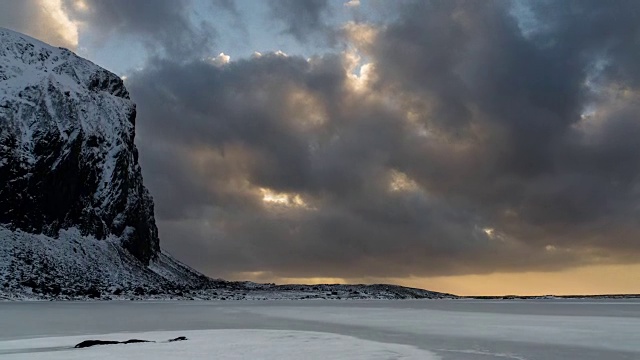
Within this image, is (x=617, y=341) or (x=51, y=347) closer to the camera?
(x=51, y=347)

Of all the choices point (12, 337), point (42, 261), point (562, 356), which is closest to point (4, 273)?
point (42, 261)

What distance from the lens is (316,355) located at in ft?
89.0

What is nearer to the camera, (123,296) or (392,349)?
(392,349)

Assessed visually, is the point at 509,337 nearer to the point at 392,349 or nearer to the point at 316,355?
the point at 392,349

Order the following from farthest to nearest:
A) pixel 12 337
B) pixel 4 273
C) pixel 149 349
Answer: pixel 4 273, pixel 12 337, pixel 149 349

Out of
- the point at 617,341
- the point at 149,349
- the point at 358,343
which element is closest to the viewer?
the point at 149,349

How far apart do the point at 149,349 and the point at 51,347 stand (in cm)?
598

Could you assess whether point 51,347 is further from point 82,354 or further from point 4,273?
point 4,273

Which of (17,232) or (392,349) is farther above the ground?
(17,232)

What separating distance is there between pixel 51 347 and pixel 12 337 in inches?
353

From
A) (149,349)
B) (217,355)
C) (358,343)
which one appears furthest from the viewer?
(358,343)

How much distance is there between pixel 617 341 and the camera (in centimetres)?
3609

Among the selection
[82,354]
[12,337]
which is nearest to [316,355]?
[82,354]

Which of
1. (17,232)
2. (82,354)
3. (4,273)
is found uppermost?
(17,232)
